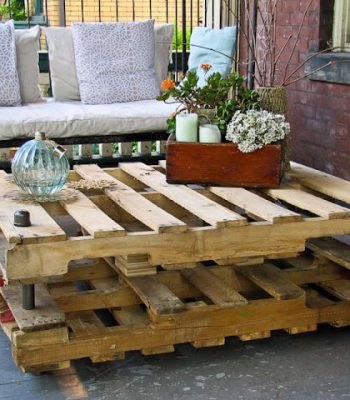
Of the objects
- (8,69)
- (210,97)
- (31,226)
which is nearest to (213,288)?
(31,226)

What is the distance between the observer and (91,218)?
2414 millimetres

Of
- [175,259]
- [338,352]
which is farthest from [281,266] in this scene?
[175,259]

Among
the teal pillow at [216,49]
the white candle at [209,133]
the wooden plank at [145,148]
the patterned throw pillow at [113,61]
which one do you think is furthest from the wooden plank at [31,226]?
the teal pillow at [216,49]

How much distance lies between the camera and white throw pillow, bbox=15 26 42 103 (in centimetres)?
473

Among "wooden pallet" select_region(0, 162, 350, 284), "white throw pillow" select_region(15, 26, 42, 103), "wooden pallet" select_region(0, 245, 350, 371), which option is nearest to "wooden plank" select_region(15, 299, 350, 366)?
"wooden pallet" select_region(0, 245, 350, 371)

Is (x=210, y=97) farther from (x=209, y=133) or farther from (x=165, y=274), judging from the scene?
(x=165, y=274)

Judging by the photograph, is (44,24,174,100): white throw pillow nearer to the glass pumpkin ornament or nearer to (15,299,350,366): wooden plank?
the glass pumpkin ornament

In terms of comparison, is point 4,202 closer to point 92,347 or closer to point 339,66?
point 92,347

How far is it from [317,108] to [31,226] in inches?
104

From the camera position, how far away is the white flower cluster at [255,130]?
9.47 ft

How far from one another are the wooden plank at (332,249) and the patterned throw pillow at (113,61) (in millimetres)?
2148

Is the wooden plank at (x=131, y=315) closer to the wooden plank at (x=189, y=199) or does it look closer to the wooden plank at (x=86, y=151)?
the wooden plank at (x=189, y=199)

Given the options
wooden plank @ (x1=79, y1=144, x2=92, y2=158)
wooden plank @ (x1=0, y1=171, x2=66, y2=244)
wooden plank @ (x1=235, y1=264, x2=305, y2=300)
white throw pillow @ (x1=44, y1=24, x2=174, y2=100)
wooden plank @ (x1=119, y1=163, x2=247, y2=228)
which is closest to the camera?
wooden plank @ (x1=0, y1=171, x2=66, y2=244)

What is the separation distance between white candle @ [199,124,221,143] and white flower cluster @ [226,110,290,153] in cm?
5
